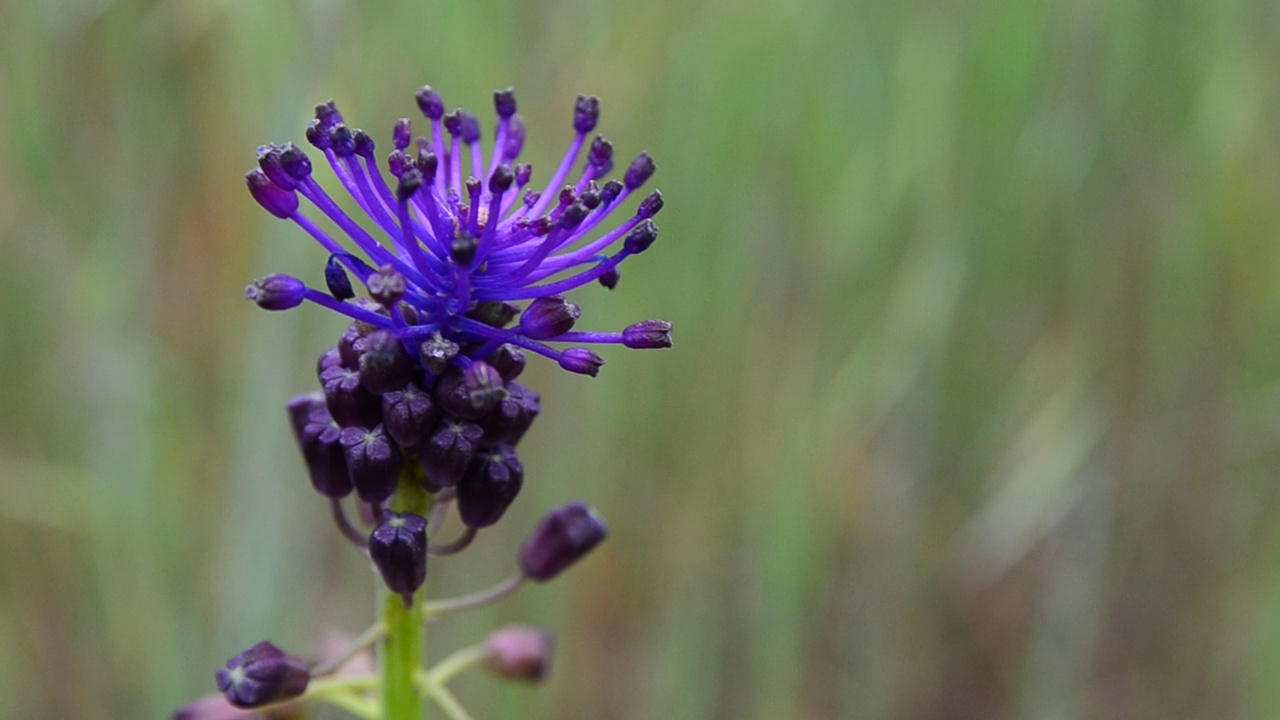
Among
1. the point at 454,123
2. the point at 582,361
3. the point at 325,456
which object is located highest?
the point at 454,123

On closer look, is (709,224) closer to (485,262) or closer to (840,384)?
(840,384)

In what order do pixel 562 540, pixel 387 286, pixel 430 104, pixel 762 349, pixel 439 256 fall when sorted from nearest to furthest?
pixel 387 286
pixel 439 256
pixel 430 104
pixel 562 540
pixel 762 349

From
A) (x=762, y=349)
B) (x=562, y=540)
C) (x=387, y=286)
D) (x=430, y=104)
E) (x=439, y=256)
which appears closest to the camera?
(x=387, y=286)

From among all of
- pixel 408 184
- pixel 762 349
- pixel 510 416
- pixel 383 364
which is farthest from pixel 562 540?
pixel 762 349

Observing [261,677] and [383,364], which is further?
[261,677]

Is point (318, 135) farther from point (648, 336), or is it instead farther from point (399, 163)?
point (648, 336)

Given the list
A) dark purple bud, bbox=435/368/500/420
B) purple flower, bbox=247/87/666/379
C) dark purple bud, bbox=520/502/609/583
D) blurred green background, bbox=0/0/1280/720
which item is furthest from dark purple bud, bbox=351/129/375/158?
blurred green background, bbox=0/0/1280/720

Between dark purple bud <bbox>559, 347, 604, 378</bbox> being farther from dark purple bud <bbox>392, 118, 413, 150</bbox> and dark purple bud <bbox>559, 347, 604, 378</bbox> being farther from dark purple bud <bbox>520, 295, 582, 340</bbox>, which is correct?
dark purple bud <bbox>392, 118, 413, 150</bbox>
